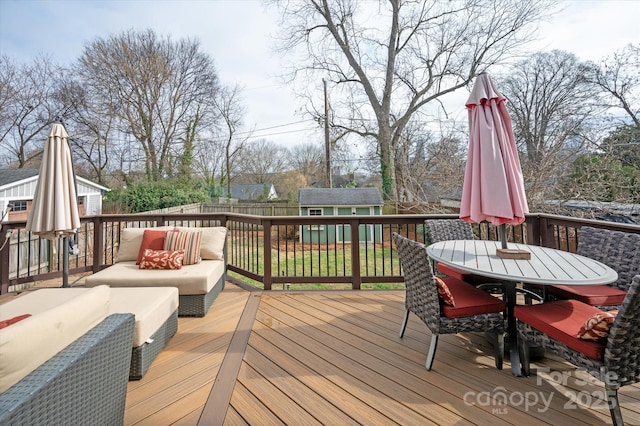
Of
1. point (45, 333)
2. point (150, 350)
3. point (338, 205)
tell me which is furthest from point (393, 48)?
point (45, 333)

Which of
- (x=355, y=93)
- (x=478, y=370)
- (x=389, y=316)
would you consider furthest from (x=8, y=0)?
(x=478, y=370)

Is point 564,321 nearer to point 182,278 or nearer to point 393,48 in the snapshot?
point 182,278

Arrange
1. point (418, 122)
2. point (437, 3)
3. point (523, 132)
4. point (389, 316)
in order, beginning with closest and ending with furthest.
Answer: point (389, 316)
point (523, 132)
point (437, 3)
point (418, 122)

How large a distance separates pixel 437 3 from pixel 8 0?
1202 cm

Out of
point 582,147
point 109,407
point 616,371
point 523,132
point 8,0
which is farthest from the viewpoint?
point 523,132

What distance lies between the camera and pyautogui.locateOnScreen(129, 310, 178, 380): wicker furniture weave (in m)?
1.91

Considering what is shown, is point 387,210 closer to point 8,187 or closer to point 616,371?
point 616,371

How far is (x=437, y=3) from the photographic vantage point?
976 cm

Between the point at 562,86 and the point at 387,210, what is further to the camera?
the point at 387,210

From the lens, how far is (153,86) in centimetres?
1504

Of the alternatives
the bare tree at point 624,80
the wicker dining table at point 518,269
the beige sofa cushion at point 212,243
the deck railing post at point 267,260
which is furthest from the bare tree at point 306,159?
the wicker dining table at point 518,269

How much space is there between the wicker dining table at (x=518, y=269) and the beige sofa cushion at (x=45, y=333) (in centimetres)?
208

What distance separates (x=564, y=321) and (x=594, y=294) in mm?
790

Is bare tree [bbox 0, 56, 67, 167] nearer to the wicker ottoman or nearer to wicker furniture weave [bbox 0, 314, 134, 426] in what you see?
the wicker ottoman
